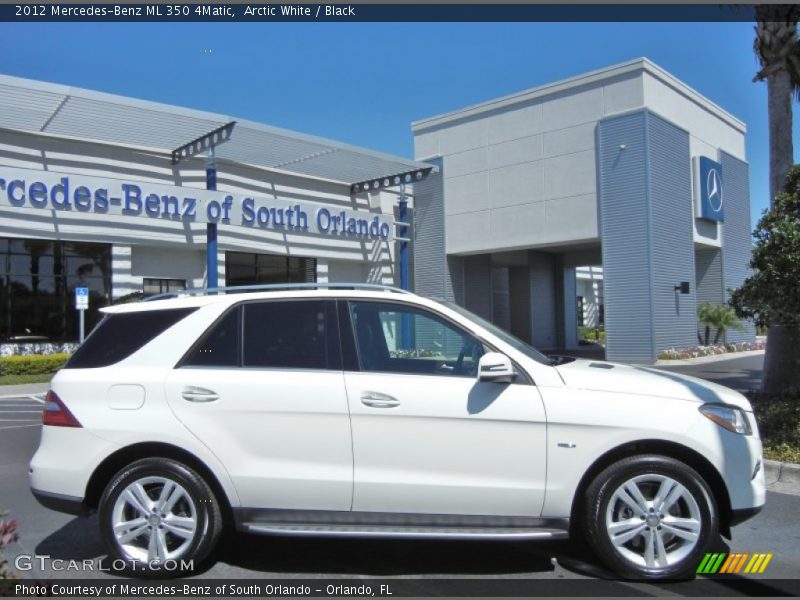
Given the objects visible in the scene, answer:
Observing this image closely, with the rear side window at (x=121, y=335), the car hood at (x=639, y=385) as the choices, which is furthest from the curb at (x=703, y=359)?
the rear side window at (x=121, y=335)

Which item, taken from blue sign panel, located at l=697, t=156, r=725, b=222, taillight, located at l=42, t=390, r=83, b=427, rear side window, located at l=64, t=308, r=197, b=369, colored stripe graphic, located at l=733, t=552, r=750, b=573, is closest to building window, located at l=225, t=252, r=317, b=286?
blue sign panel, located at l=697, t=156, r=725, b=222

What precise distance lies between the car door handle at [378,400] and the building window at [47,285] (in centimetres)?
1878

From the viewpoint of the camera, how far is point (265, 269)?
25.0m

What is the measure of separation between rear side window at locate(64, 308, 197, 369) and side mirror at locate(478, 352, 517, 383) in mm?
2021

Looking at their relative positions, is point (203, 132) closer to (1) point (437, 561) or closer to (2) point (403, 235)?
(2) point (403, 235)

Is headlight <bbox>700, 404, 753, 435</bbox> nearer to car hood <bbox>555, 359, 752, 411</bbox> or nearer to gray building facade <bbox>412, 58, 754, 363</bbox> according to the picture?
car hood <bbox>555, 359, 752, 411</bbox>

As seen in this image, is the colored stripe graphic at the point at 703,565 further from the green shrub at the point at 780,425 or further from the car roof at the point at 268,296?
the green shrub at the point at 780,425

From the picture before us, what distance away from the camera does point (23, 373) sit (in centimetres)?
1858

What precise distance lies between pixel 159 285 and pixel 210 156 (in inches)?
187

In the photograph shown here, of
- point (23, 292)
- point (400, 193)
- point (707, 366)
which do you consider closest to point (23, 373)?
point (23, 292)

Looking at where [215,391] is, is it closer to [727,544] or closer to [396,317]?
[396,317]

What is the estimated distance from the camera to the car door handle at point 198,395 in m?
4.27

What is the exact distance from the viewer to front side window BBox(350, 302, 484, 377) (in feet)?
14.4

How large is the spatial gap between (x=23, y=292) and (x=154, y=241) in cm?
400
